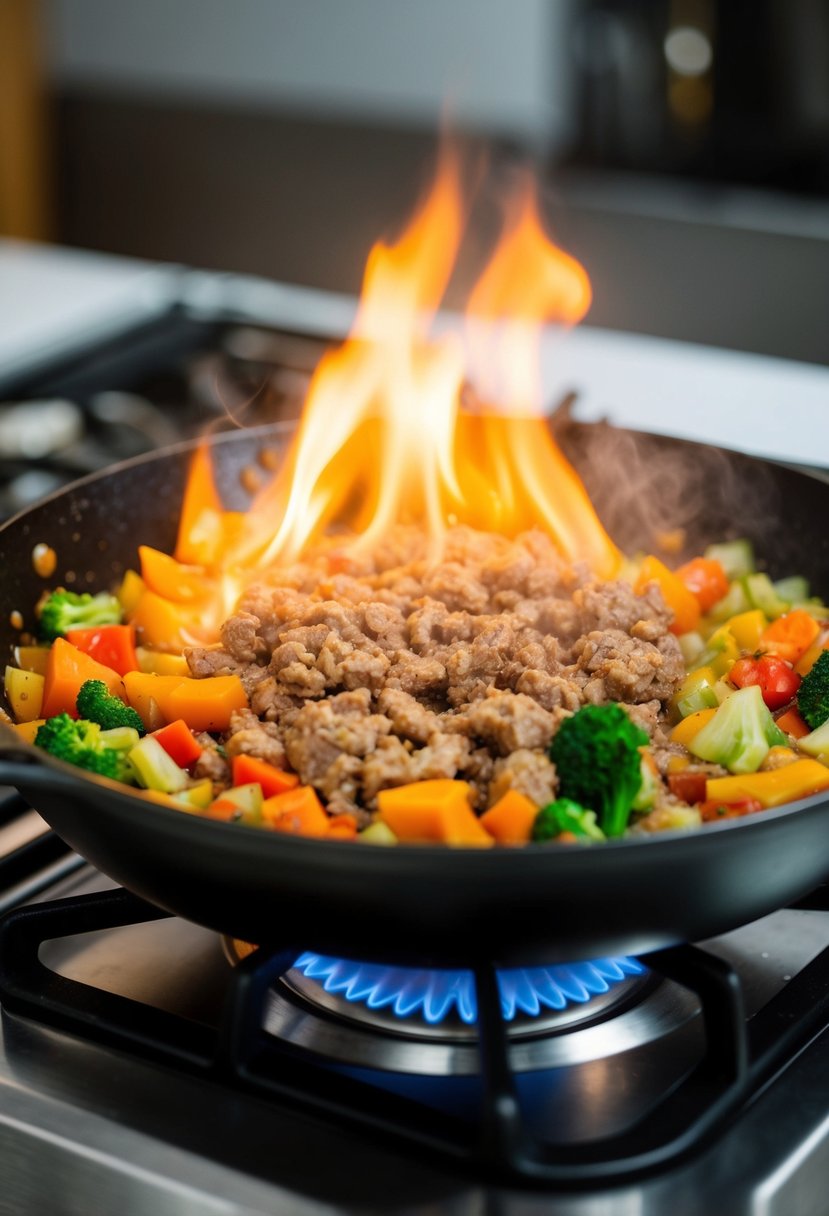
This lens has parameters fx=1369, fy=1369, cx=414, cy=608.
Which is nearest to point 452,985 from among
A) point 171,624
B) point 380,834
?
point 380,834

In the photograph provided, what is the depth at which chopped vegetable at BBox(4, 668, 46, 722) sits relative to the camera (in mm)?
1625

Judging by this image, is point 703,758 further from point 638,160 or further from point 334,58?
point 334,58

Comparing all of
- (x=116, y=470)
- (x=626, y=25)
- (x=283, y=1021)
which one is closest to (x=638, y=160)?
(x=626, y=25)

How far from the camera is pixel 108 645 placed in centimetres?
172

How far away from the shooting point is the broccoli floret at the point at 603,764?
1.30 metres

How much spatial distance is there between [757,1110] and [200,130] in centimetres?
483

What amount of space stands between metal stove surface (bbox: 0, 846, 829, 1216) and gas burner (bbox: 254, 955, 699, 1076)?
0.03 meters

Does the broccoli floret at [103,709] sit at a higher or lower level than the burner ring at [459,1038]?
higher

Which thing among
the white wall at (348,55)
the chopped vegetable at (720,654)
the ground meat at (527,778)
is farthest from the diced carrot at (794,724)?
the white wall at (348,55)

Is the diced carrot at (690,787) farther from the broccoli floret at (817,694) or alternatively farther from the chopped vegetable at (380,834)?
the chopped vegetable at (380,834)

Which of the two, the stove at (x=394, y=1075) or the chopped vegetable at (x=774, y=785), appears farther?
the chopped vegetable at (x=774, y=785)

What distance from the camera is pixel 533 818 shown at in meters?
1.29

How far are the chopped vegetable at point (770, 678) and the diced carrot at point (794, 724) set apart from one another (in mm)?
26

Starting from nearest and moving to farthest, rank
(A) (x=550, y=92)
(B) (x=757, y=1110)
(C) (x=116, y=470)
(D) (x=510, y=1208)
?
(D) (x=510, y=1208)
(B) (x=757, y=1110)
(C) (x=116, y=470)
(A) (x=550, y=92)
